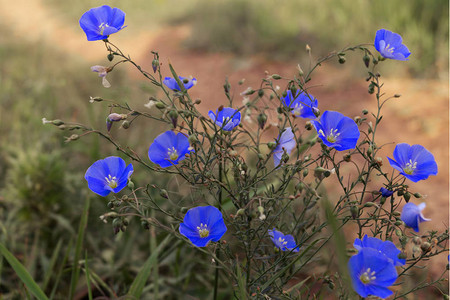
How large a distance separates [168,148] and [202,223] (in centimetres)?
21

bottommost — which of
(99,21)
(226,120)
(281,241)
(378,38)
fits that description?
(281,241)

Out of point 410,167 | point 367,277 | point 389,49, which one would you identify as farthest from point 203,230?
point 389,49

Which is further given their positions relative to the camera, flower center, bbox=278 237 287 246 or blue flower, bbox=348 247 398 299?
flower center, bbox=278 237 287 246

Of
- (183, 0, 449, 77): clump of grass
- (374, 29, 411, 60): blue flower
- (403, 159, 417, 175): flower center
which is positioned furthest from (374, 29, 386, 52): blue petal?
(183, 0, 449, 77): clump of grass

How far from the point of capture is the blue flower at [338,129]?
110 centimetres

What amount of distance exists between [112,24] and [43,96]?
2638 mm

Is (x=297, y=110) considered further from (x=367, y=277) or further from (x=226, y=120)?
(x=367, y=277)

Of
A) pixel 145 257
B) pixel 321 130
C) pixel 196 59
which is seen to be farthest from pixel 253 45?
pixel 321 130

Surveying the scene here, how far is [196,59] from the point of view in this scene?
596 centimetres

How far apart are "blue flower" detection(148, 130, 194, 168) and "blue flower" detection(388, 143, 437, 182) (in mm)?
532

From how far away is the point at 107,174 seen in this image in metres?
1.14

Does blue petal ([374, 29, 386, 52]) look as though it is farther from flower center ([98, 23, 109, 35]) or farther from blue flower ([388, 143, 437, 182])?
flower center ([98, 23, 109, 35])

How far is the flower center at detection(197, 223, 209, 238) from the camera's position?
1.08m

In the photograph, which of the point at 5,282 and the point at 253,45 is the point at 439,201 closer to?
the point at 5,282
